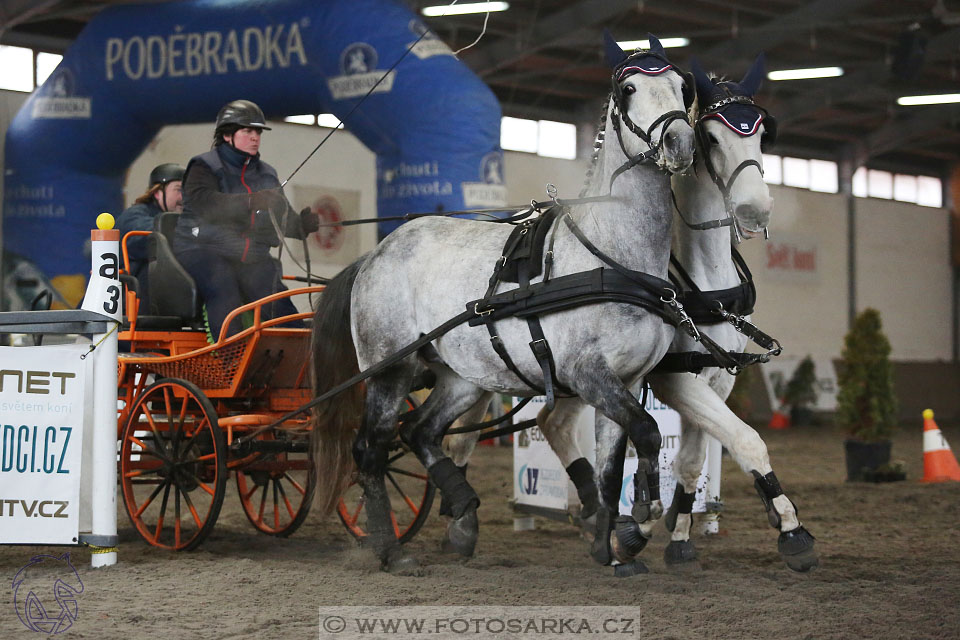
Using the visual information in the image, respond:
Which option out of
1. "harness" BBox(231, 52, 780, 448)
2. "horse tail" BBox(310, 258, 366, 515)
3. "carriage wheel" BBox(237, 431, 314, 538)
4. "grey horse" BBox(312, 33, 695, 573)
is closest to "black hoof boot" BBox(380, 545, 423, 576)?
"grey horse" BBox(312, 33, 695, 573)

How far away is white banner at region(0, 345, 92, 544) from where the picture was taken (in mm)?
4305

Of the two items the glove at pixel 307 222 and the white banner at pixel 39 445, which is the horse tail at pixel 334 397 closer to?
the glove at pixel 307 222

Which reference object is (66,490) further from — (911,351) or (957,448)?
(911,351)

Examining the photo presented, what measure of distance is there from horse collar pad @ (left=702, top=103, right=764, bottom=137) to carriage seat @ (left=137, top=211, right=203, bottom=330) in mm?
2683

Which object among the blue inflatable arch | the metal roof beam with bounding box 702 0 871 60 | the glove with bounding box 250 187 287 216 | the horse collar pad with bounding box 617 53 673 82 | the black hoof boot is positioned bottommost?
the black hoof boot

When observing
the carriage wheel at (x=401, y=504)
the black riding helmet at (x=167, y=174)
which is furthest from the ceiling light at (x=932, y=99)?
the black riding helmet at (x=167, y=174)

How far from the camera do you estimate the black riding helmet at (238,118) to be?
5.28 metres

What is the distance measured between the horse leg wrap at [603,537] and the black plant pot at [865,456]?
5214 mm

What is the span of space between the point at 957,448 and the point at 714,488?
8213 millimetres

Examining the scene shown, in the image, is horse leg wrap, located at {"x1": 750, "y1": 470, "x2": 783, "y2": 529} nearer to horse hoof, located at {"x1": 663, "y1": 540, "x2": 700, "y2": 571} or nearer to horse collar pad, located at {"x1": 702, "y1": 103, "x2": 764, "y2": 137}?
horse hoof, located at {"x1": 663, "y1": 540, "x2": 700, "y2": 571}

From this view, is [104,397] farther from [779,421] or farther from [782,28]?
[779,421]

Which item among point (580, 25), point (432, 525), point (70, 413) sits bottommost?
point (432, 525)

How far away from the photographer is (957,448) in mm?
12656

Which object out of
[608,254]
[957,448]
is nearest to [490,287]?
[608,254]
